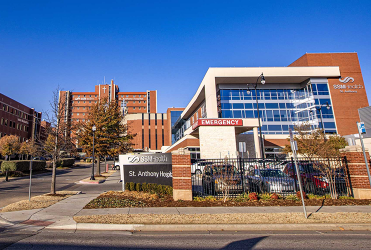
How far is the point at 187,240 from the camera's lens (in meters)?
6.41

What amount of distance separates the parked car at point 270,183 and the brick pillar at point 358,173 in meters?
2.85

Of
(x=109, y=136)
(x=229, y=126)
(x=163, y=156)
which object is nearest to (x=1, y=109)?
(x=109, y=136)

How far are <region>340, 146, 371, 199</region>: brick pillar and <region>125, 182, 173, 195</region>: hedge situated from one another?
9.56m

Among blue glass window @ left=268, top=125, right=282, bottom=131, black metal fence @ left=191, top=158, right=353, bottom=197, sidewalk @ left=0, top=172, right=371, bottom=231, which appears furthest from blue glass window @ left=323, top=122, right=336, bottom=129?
sidewalk @ left=0, top=172, right=371, bottom=231

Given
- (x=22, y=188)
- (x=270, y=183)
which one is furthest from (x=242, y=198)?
(x=22, y=188)

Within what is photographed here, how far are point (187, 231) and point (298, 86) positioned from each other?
51.2m

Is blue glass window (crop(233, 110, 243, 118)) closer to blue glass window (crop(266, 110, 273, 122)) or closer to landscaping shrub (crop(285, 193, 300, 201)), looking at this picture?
blue glass window (crop(266, 110, 273, 122))

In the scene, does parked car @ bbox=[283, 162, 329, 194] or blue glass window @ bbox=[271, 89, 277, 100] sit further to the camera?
blue glass window @ bbox=[271, 89, 277, 100]

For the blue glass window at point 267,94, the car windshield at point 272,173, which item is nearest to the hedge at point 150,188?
the car windshield at point 272,173

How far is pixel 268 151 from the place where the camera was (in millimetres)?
42844

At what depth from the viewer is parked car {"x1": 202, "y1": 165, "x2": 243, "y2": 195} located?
11474 mm

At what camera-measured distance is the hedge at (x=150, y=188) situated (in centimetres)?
1279

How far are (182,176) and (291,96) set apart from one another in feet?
149

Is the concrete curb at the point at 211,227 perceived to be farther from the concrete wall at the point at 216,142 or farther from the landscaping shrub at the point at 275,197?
the concrete wall at the point at 216,142
